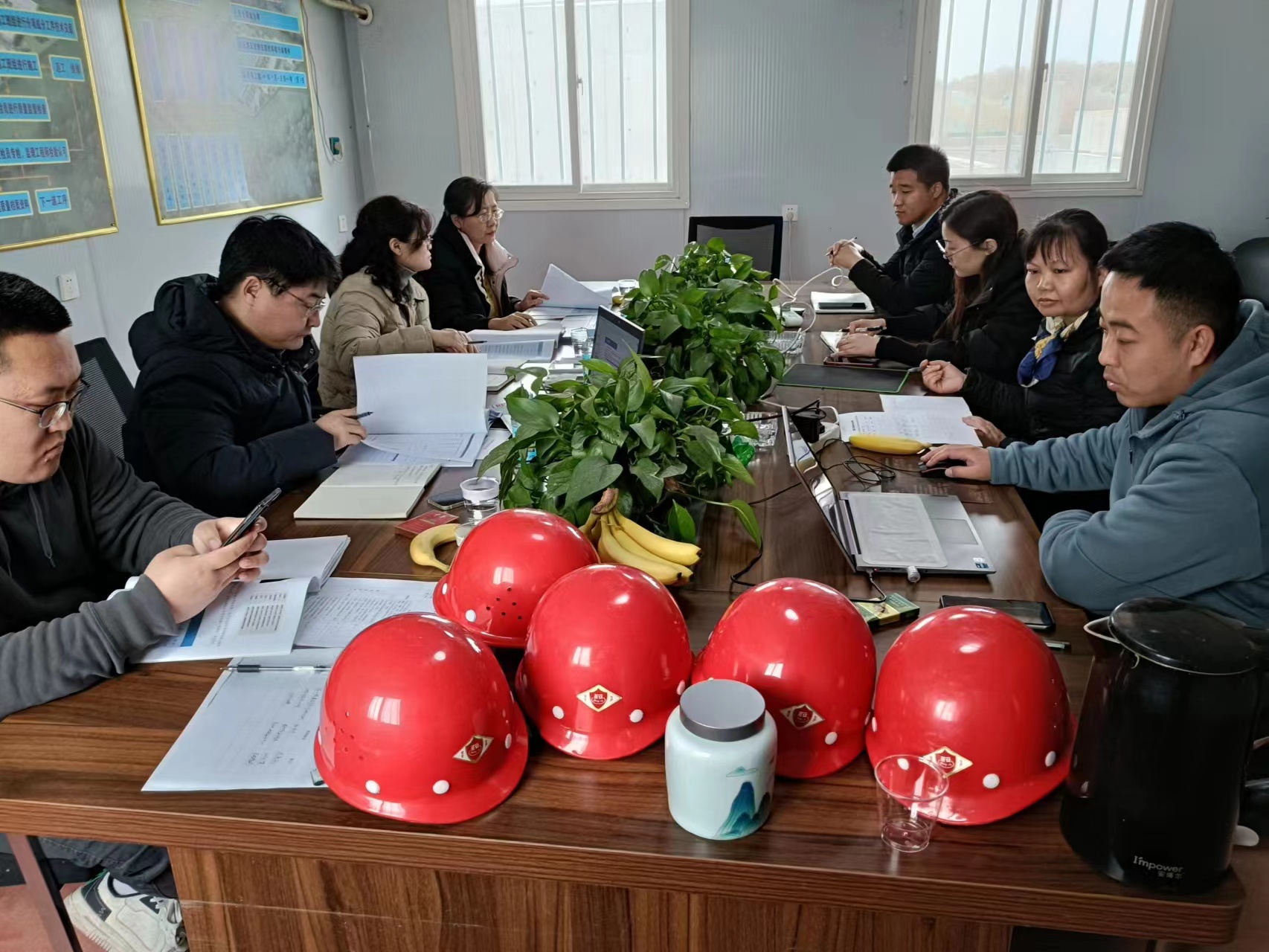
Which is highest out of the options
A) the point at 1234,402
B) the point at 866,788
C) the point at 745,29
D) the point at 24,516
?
the point at 745,29

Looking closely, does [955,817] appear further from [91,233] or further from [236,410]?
[91,233]

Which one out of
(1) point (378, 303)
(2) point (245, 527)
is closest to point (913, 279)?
(1) point (378, 303)

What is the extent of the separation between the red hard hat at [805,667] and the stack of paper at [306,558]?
2.25 feet

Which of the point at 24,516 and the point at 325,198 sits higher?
the point at 325,198

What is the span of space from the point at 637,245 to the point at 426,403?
3499mm

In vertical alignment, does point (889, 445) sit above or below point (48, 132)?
below

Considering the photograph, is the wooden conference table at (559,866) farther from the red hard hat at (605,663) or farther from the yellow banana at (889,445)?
the yellow banana at (889,445)

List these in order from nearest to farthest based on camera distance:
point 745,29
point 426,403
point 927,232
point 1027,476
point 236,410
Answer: point 1027,476, point 236,410, point 426,403, point 927,232, point 745,29

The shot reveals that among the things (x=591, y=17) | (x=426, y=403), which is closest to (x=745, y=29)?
(x=591, y=17)

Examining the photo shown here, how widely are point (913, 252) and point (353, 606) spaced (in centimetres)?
285

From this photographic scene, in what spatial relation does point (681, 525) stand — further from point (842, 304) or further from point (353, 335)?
point (842, 304)

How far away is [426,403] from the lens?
1992 mm

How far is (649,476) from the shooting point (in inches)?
48.7

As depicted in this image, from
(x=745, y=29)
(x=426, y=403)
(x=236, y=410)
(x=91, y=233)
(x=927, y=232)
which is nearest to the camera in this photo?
(x=236, y=410)
